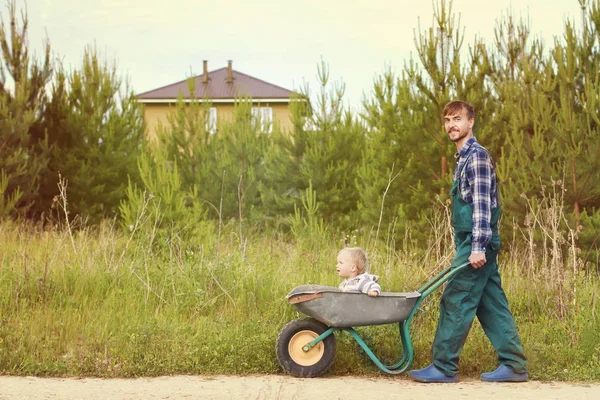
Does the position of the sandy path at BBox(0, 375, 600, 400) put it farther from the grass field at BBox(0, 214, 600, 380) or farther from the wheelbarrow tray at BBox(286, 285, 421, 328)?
the wheelbarrow tray at BBox(286, 285, 421, 328)

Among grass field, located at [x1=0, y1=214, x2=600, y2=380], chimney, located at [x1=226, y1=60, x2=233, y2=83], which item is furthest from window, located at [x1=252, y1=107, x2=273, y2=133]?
chimney, located at [x1=226, y1=60, x2=233, y2=83]

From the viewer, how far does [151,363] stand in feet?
19.9

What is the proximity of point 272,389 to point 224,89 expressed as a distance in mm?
35004

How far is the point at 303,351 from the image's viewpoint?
5859mm

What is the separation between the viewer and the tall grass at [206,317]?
6137mm

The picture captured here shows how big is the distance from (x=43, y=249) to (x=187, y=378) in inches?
195

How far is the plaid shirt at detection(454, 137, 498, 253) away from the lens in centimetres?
553

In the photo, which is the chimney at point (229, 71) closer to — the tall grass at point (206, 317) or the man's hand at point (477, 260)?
the tall grass at point (206, 317)

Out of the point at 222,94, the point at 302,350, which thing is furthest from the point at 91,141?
the point at 222,94

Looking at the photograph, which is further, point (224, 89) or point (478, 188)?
point (224, 89)

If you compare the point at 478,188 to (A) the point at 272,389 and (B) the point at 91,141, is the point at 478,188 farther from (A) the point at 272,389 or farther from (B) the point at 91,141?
(B) the point at 91,141

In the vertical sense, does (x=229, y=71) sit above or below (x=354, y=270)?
above

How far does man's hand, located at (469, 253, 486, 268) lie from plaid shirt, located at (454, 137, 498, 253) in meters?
0.03

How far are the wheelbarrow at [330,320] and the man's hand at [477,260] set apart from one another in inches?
3.3
